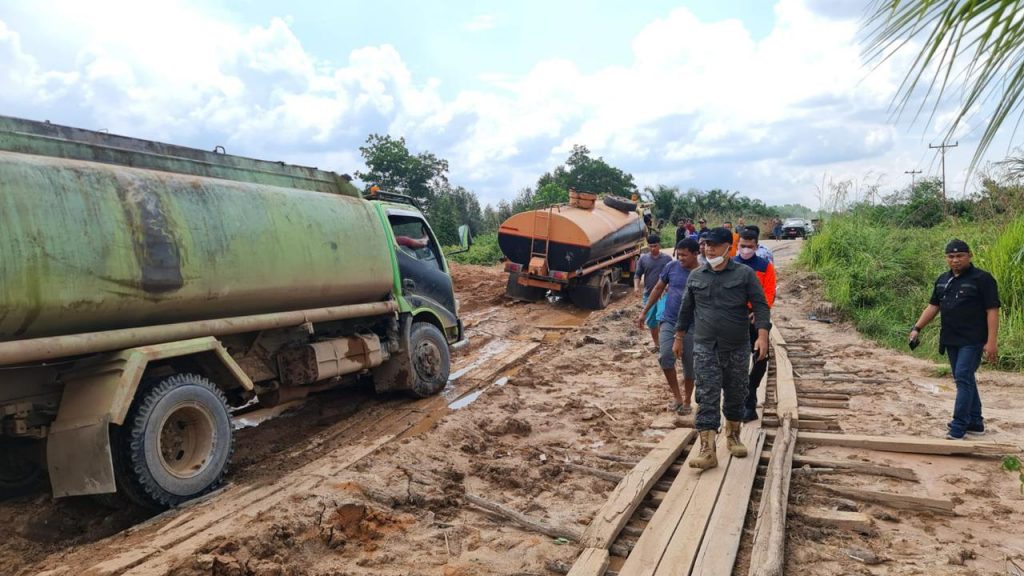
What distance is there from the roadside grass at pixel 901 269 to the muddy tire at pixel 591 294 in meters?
4.60

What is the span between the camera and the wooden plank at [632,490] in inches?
147

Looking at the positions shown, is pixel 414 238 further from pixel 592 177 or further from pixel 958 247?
pixel 592 177

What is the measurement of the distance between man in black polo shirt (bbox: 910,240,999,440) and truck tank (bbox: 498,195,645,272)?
343 inches

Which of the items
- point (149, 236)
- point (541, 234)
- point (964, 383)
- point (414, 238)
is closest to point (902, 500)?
point (964, 383)

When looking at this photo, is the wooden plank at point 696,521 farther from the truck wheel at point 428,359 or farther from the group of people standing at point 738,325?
the truck wheel at point 428,359

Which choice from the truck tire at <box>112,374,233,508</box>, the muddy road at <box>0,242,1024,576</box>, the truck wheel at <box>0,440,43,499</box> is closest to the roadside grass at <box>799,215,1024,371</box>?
the muddy road at <box>0,242,1024,576</box>

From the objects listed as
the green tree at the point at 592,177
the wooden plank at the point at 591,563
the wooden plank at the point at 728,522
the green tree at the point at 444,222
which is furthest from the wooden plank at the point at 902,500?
the green tree at the point at 592,177

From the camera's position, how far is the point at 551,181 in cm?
4338

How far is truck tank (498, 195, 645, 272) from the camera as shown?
1390cm

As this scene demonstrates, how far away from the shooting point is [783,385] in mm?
7258

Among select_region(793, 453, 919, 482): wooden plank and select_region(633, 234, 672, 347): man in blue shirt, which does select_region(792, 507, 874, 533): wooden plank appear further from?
select_region(633, 234, 672, 347): man in blue shirt

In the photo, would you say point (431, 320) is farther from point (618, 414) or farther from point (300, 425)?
point (618, 414)

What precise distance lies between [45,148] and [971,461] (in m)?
6.99

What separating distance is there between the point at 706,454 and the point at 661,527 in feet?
3.52
